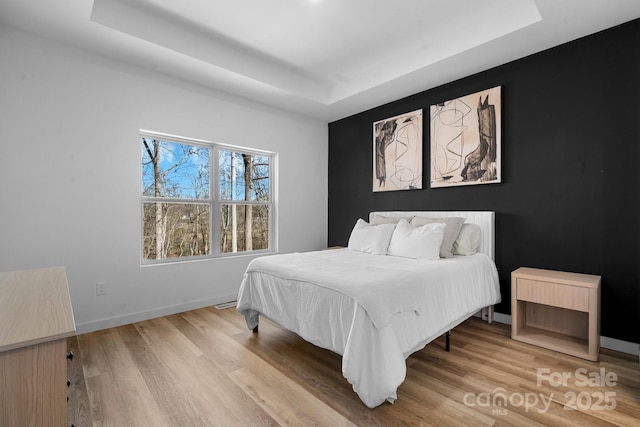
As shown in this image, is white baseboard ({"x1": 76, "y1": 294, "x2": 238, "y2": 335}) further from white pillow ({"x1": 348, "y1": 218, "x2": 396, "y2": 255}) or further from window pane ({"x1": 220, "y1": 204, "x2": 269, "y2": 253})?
white pillow ({"x1": 348, "y1": 218, "x2": 396, "y2": 255})

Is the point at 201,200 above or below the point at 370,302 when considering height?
above

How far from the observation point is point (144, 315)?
314 centimetres

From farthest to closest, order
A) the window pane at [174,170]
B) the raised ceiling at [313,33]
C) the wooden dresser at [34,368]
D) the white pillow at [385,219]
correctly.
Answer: the white pillow at [385,219], the window pane at [174,170], the raised ceiling at [313,33], the wooden dresser at [34,368]

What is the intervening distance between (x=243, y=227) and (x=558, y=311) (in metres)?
3.55

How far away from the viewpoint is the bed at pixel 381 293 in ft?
5.58

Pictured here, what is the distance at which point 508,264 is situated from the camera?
9.95 ft

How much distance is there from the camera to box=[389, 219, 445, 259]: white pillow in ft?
9.27

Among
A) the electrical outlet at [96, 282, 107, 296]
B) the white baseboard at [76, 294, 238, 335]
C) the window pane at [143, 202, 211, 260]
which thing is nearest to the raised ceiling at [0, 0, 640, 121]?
the window pane at [143, 202, 211, 260]

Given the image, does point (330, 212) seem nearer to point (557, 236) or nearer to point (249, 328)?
point (249, 328)

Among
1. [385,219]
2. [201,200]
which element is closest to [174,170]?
[201,200]

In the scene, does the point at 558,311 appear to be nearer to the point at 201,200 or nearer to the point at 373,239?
the point at 373,239

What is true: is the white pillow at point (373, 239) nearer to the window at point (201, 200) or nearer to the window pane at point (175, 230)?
the window at point (201, 200)

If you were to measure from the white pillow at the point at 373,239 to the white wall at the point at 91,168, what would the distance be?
1651 millimetres

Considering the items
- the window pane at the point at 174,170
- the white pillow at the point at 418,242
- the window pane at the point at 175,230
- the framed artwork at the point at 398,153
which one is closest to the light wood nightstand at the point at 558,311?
the white pillow at the point at 418,242
